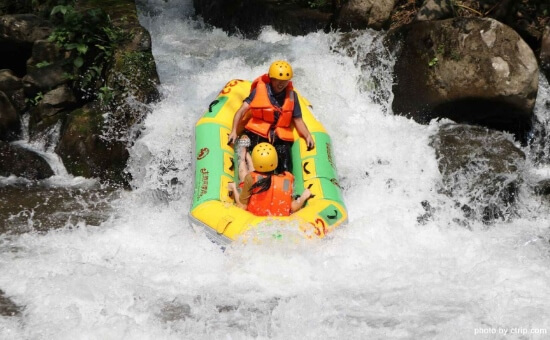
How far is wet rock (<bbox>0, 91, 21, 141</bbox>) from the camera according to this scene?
299 inches

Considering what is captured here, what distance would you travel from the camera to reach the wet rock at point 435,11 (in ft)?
26.8

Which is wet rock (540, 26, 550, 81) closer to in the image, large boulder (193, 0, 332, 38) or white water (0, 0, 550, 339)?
white water (0, 0, 550, 339)

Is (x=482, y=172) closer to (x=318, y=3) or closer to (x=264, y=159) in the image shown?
(x=264, y=159)

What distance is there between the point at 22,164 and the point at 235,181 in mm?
2501

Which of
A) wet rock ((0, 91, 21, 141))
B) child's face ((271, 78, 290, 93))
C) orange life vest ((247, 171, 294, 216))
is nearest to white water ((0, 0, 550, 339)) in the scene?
orange life vest ((247, 171, 294, 216))

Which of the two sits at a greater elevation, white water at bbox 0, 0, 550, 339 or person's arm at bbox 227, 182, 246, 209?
person's arm at bbox 227, 182, 246, 209

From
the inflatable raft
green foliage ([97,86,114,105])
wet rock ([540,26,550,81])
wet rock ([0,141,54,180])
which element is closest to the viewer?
the inflatable raft

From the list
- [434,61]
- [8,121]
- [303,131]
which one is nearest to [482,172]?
[434,61]

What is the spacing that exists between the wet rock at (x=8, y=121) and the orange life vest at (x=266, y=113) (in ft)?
10.1

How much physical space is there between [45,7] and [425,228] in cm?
615

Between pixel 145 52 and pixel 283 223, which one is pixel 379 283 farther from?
pixel 145 52

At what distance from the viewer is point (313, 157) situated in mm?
6375

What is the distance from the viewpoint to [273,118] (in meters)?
6.56

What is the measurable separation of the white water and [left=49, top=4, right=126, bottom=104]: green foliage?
0.94m
